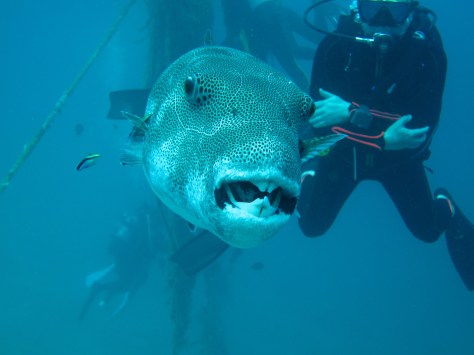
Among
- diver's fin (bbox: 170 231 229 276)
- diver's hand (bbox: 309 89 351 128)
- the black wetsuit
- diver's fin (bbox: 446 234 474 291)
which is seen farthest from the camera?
diver's fin (bbox: 170 231 229 276)

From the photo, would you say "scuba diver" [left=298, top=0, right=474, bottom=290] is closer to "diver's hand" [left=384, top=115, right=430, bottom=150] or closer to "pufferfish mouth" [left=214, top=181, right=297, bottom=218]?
"diver's hand" [left=384, top=115, right=430, bottom=150]

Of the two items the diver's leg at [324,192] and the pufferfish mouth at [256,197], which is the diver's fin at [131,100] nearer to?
the diver's leg at [324,192]

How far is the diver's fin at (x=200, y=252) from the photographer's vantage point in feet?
20.9

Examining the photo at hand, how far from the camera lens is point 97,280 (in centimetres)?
1437

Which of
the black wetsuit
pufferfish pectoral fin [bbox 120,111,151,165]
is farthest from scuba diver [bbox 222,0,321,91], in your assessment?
pufferfish pectoral fin [bbox 120,111,151,165]

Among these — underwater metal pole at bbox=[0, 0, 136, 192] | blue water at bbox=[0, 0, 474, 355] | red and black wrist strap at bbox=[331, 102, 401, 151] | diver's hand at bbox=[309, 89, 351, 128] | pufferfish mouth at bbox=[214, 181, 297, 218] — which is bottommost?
blue water at bbox=[0, 0, 474, 355]

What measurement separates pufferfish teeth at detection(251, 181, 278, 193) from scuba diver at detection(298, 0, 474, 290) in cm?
255

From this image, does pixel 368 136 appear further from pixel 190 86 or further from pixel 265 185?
pixel 265 185

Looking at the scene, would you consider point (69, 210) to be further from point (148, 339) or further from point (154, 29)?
point (154, 29)

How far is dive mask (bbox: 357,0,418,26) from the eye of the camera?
4.18 m

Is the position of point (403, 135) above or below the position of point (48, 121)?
above

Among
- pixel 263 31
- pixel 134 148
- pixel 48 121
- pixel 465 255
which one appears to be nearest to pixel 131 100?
pixel 48 121

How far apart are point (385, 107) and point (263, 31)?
6.44 meters

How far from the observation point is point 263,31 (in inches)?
404
